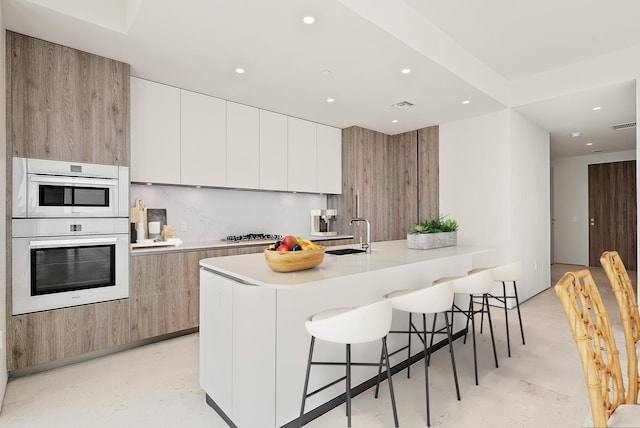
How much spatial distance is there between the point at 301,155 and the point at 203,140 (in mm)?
1367

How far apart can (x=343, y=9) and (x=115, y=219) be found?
95.7 inches

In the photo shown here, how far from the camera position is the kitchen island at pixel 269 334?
1.75 metres

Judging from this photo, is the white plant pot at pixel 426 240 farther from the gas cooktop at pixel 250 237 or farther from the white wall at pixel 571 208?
the white wall at pixel 571 208

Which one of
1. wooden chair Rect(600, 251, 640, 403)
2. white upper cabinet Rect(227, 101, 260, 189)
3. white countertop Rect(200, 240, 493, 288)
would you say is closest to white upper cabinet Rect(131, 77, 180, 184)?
white upper cabinet Rect(227, 101, 260, 189)

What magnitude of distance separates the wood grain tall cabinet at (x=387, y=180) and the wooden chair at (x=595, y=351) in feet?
11.8

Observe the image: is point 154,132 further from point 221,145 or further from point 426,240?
point 426,240

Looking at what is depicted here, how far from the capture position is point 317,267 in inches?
82.5

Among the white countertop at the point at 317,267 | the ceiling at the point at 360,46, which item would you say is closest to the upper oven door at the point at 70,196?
the ceiling at the point at 360,46

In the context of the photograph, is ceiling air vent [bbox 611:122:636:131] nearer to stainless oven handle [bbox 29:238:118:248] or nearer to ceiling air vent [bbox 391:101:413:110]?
ceiling air vent [bbox 391:101:413:110]

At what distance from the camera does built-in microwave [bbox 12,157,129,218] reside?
2445 mm

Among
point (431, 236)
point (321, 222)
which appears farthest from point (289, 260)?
point (321, 222)

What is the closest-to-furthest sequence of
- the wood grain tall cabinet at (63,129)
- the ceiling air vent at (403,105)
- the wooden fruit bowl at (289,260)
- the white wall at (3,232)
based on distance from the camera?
the wooden fruit bowl at (289,260)
the white wall at (3,232)
the wood grain tall cabinet at (63,129)
the ceiling air vent at (403,105)

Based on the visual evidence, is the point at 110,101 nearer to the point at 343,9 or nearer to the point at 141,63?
the point at 141,63

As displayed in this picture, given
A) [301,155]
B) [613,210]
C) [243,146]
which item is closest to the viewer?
[243,146]
